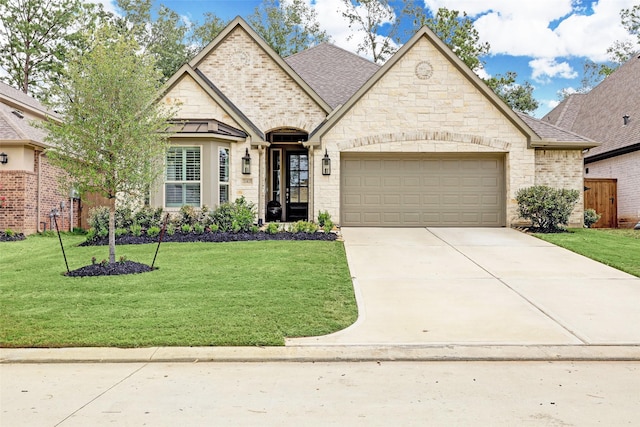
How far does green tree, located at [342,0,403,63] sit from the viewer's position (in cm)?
3547

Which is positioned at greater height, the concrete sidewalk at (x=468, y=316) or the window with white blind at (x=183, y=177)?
the window with white blind at (x=183, y=177)

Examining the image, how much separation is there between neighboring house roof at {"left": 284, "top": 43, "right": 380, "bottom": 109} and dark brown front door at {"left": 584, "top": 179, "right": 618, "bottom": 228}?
9755 mm

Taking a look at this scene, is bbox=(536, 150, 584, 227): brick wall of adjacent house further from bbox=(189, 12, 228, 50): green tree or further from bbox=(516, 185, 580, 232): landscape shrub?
bbox=(189, 12, 228, 50): green tree

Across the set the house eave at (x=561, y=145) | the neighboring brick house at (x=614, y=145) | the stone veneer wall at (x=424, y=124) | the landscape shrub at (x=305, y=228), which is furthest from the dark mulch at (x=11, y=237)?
the neighboring brick house at (x=614, y=145)

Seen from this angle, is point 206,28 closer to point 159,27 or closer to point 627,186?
point 159,27

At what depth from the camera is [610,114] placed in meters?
23.3

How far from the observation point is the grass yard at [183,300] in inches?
222

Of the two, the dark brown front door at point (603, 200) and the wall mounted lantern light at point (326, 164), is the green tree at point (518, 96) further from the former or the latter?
the wall mounted lantern light at point (326, 164)

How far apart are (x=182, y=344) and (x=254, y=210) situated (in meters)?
10.8

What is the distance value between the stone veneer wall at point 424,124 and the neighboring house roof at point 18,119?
8.36 m

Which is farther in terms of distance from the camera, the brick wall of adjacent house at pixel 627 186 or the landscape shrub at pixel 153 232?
the brick wall of adjacent house at pixel 627 186

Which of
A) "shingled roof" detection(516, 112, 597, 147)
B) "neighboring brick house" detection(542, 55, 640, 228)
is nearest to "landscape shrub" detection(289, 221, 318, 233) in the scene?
"shingled roof" detection(516, 112, 597, 147)

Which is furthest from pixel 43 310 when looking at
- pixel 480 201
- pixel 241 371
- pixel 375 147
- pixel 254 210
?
pixel 480 201

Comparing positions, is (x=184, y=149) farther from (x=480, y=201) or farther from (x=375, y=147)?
(x=480, y=201)
